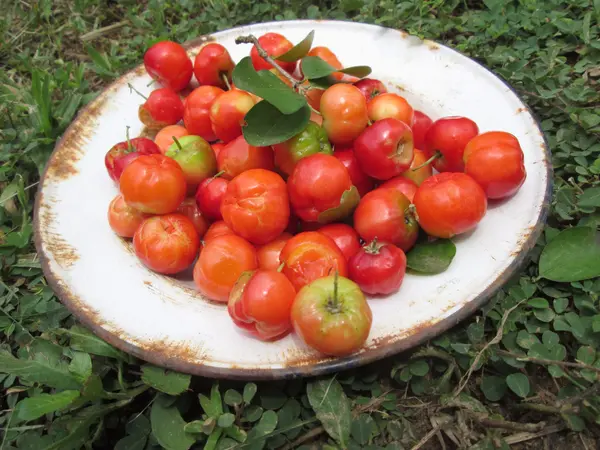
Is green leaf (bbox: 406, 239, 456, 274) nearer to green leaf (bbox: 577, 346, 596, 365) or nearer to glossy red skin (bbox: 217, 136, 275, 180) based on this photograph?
green leaf (bbox: 577, 346, 596, 365)

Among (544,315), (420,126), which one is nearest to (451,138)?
(420,126)

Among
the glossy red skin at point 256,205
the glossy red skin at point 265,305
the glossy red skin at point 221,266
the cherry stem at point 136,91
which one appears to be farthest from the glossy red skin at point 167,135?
the glossy red skin at point 265,305

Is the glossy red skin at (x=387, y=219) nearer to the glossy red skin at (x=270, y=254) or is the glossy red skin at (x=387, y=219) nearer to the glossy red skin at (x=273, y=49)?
the glossy red skin at (x=270, y=254)

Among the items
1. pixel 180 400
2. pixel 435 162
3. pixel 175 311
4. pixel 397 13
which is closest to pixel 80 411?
pixel 180 400

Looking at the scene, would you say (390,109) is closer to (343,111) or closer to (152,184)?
(343,111)

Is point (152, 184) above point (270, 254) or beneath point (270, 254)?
above

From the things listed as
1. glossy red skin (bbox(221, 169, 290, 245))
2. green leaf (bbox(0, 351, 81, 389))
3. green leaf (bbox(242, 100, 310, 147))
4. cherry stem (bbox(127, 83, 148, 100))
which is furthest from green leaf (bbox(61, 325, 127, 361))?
cherry stem (bbox(127, 83, 148, 100))

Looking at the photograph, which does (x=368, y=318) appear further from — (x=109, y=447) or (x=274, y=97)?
(x=109, y=447)
